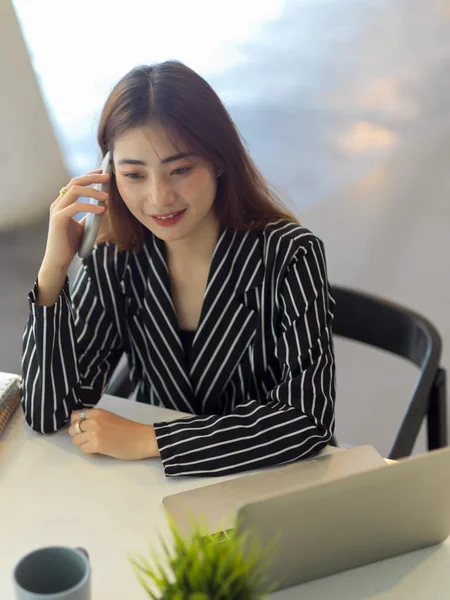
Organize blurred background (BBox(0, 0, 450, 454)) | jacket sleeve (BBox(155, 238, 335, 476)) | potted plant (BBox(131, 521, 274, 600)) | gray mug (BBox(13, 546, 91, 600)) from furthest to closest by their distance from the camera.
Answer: blurred background (BBox(0, 0, 450, 454)) < jacket sleeve (BBox(155, 238, 335, 476)) < gray mug (BBox(13, 546, 91, 600)) < potted plant (BBox(131, 521, 274, 600))

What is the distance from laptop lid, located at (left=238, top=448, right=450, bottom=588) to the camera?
836 mm

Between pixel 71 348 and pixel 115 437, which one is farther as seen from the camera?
pixel 71 348

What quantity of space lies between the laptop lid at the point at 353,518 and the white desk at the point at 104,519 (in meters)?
0.02

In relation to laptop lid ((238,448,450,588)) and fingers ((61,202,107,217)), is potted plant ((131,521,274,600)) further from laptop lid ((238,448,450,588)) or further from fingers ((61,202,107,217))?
fingers ((61,202,107,217))

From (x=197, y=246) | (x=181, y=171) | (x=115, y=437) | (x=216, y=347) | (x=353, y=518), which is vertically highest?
(x=181, y=171)

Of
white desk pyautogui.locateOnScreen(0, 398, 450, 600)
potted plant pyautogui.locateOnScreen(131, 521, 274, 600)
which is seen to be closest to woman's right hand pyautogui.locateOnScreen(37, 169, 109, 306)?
white desk pyautogui.locateOnScreen(0, 398, 450, 600)

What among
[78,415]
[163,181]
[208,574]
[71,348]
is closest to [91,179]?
[163,181]

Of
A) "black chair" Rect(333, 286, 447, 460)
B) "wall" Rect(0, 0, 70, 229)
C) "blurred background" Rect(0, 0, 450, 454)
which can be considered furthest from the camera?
"wall" Rect(0, 0, 70, 229)

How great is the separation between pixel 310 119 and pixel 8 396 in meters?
3.24

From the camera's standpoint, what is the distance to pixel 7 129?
9.95 ft

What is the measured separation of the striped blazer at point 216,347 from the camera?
1233mm

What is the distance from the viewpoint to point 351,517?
2.91 feet

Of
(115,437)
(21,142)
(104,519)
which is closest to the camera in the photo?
(104,519)

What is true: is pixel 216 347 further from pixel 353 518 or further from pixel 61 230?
pixel 353 518
